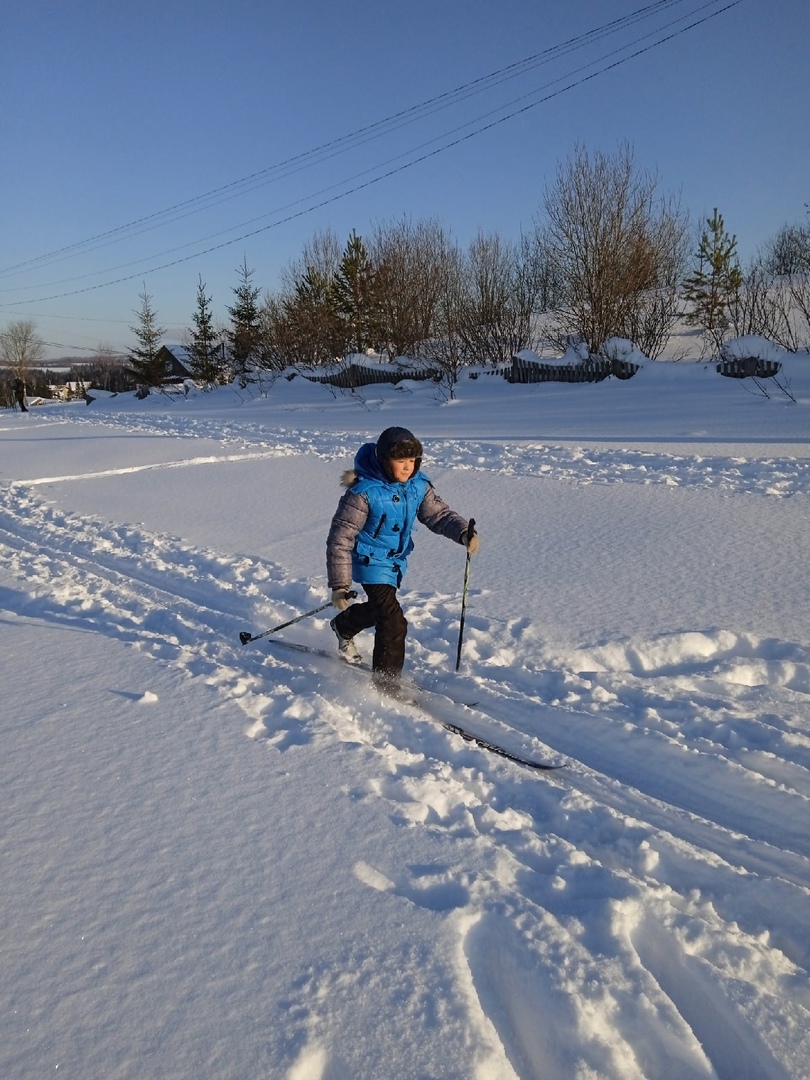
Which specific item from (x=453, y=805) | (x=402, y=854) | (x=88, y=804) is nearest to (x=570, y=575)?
(x=453, y=805)

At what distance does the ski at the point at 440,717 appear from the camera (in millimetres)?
3078

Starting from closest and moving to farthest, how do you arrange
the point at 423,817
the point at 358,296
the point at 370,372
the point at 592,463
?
the point at 423,817, the point at 592,463, the point at 370,372, the point at 358,296

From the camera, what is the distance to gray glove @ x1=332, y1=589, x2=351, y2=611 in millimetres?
3611

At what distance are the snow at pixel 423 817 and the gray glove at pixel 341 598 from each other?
1.53 feet

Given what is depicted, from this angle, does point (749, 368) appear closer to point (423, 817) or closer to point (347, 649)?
point (347, 649)

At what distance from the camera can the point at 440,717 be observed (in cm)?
349

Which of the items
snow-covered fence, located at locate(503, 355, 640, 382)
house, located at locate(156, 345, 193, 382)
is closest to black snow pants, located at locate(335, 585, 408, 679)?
snow-covered fence, located at locate(503, 355, 640, 382)

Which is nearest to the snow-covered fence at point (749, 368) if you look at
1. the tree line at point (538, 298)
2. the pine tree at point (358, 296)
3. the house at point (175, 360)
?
the tree line at point (538, 298)

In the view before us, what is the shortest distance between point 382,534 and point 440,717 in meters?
0.95

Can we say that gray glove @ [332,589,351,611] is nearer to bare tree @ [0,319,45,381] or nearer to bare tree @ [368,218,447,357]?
bare tree @ [368,218,447,357]

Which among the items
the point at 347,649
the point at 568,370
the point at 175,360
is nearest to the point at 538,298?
the point at 568,370

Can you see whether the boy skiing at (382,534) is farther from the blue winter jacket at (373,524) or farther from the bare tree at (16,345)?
the bare tree at (16,345)

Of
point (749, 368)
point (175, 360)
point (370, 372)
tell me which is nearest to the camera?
point (749, 368)

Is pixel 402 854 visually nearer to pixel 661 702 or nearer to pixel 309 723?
pixel 309 723
